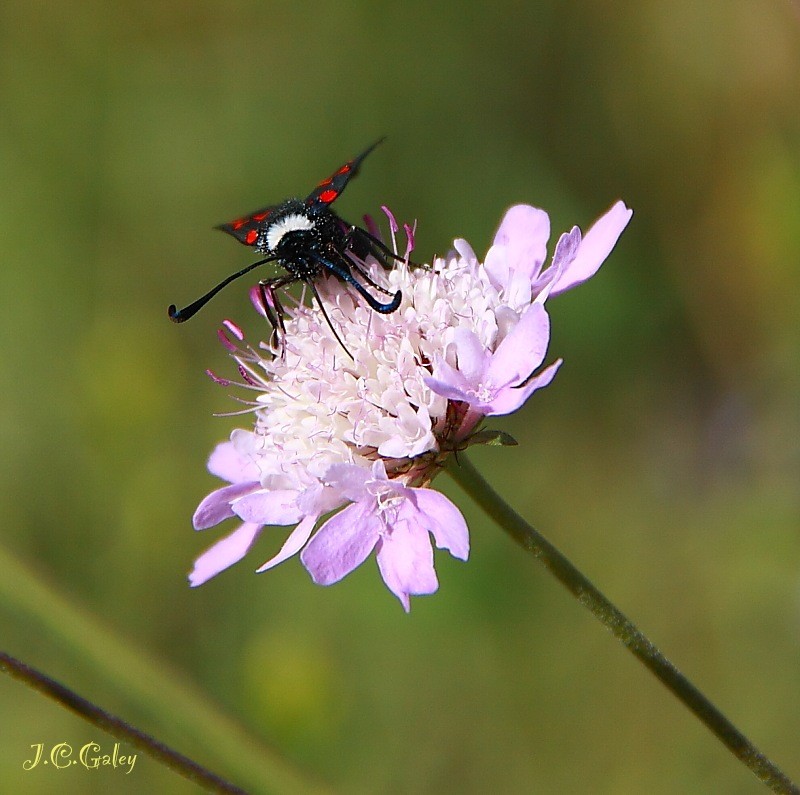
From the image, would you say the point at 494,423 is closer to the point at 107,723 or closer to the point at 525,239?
A: the point at 525,239

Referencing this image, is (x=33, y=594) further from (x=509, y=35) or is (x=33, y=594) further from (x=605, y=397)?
(x=509, y=35)

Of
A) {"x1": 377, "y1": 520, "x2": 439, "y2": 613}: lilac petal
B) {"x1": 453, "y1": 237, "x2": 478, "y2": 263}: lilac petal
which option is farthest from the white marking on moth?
{"x1": 377, "y1": 520, "x2": 439, "y2": 613}: lilac petal

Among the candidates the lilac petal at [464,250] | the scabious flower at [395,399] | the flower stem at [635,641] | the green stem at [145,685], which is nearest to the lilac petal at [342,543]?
the scabious flower at [395,399]

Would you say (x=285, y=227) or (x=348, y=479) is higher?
(x=285, y=227)

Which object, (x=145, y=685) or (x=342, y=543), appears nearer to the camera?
(x=342, y=543)

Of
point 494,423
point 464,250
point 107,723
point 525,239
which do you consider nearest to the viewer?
point 107,723

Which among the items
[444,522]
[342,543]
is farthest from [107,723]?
[444,522]

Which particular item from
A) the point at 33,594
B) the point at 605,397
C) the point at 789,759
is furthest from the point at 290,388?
the point at 605,397
